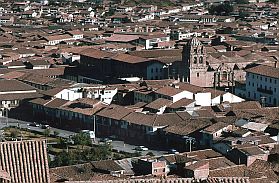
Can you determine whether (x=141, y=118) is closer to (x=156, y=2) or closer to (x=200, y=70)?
(x=200, y=70)

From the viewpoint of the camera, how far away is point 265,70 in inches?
1001

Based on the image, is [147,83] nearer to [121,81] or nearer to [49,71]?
[121,81]

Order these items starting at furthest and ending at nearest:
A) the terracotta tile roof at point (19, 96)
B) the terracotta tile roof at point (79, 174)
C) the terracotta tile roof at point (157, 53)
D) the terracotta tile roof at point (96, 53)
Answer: the terracotta tile roof at point (96, 53) → the terracotta tile roof at point (157, 53) → the terracotta tile roof at point (19, 96) → the terracotta tile roof at point (79, 174)

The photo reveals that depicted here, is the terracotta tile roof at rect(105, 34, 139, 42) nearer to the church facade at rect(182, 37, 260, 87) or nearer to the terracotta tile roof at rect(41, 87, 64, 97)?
the church facade at rect(182, 37, 260, 87)

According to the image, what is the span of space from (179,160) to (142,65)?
14023mm

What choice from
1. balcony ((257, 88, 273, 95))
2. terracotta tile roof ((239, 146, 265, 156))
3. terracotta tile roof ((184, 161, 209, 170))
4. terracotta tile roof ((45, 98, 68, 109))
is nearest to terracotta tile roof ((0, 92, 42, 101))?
terracotta tile roof ((45, 98, 68, 109))

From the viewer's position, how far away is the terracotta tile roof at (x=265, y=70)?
975 inches

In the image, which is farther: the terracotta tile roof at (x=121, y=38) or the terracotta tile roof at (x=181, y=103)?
the terracotta tile roof at (x=121, y=38)

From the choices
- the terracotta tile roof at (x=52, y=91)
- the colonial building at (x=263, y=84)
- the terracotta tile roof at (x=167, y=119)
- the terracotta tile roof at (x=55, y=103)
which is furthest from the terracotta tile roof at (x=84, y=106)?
the colonial building at (x=263, y=84)

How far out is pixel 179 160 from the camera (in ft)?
47.3

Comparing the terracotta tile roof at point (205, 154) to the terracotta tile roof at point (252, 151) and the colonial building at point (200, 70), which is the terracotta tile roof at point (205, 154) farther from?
the colonial building at point (200, 70)

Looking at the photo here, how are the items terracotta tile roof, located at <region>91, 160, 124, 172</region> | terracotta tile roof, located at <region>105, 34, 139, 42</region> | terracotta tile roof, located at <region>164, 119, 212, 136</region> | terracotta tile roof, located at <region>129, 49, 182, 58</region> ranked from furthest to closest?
1. terracotta tile roof, located at <region>105, 34, 139, 42</region>
2. terracotta tile roof, located at <region>129, 49, 182, 58</region>
3. terracotta tile roof, located at <region>164, 119, 212, 136</region>
4. terracotta tile roof, located at <region>91, 160, 124, 172</region>

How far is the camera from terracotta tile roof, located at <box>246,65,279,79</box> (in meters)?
24.8

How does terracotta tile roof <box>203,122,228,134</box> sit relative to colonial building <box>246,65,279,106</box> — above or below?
above
